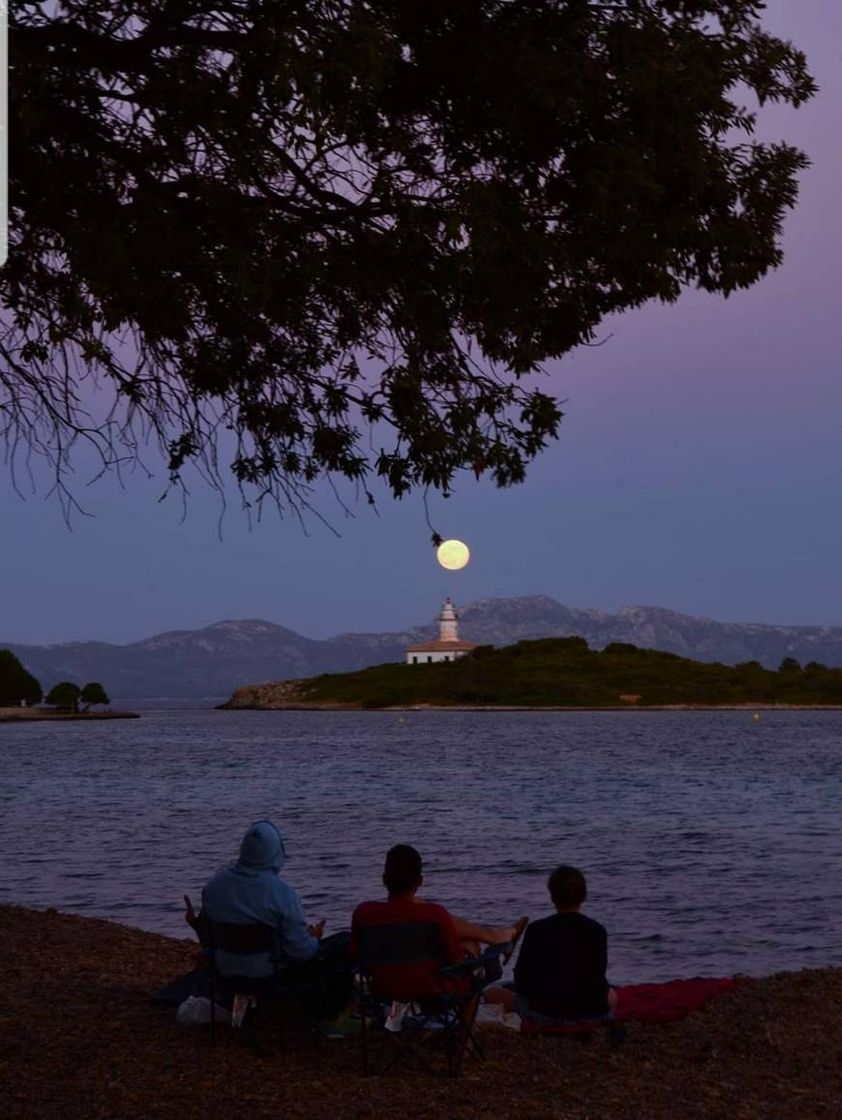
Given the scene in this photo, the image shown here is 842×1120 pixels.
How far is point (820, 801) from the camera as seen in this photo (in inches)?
1982

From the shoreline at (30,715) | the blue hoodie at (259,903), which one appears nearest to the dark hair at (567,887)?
the blue hoodie at (259,903)

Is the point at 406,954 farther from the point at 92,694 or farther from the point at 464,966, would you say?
the point at 92,694

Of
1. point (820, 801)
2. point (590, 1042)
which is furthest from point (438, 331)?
point (820, 801)

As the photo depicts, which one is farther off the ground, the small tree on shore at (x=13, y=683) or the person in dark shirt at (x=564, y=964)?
the small tree on shore at (x=13, y=683)

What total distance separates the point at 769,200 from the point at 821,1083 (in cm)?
579

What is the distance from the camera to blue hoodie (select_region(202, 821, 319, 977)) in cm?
888

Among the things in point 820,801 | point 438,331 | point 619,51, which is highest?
point 619,51

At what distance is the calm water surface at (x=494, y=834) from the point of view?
72.7ft

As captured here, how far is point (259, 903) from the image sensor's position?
349 inches

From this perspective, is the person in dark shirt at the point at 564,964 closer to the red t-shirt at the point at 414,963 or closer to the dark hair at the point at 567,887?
the dark hair at the point at 567,887

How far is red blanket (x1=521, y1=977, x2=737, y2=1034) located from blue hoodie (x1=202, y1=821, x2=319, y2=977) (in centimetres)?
183

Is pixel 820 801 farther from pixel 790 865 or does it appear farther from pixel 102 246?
pixel 102 246

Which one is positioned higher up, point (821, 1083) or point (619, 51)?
point (619, 51)

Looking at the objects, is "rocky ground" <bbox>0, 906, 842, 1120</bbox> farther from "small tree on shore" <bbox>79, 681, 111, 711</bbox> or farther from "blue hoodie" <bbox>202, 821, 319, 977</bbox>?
"small tree on shore" <bbox>79, 681, 111, 711</bbox>
